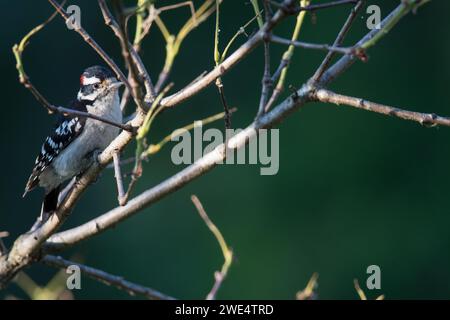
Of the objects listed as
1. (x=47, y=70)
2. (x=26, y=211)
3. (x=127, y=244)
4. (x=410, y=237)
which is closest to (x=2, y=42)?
(x=47, y=70)

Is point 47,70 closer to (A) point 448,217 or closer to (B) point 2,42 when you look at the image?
(B) point 2,42

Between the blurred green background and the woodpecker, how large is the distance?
4.85m

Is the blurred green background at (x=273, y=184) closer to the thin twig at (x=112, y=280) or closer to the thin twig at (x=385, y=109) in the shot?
the thin twig at (x=112, y=280)

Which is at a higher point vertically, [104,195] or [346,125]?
[346,125]

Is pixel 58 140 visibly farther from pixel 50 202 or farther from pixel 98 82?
pixel 50 202

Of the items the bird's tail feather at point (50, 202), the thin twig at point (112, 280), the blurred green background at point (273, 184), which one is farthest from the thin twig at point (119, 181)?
the blurred green background at point (273, 184)

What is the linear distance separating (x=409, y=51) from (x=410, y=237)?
3.07m

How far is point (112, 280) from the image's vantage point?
11.2ft

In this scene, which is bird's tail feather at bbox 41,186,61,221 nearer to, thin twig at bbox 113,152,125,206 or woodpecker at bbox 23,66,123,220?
woodpecker at bbox 23,66,123,220

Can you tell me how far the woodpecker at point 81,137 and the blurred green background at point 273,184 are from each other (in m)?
4.85

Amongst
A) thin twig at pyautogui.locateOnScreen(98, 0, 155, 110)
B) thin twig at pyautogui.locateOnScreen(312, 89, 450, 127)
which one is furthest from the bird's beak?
thin twig at pyautogui.locateOnScreen(312, 89, 450, 127)

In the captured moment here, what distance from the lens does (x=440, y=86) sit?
12742 mm

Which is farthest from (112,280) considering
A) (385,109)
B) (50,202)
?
(385,109)

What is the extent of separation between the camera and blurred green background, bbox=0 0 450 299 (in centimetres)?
1023
